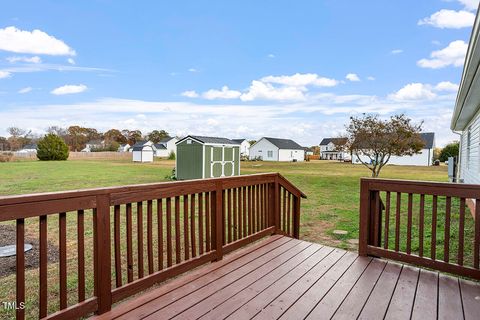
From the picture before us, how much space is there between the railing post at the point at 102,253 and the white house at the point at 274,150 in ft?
138

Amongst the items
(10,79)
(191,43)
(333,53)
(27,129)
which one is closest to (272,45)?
(333,53)

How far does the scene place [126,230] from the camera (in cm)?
225

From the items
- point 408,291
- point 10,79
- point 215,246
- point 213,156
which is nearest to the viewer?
point 408,291

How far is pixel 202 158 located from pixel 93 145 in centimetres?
4453

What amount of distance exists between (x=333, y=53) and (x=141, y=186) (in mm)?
13796

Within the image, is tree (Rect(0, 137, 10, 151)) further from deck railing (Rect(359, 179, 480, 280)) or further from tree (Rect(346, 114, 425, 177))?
deck railing (Rect(359, 179, 480, 280))

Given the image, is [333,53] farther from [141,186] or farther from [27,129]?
[27,129]

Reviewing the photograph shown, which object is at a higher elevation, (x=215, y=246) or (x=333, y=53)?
(x=333, y=53)

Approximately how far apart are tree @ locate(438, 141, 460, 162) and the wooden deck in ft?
106

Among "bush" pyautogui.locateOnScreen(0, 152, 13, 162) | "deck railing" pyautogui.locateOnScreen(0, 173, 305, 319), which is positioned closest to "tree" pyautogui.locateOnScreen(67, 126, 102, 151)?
"bush" pyautogui.locateOnScreen(0, 152, 13, 162)

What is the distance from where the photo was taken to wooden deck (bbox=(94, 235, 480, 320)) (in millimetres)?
2117

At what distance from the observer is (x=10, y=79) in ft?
72.7

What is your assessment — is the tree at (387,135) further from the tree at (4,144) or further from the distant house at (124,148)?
the distant house at (124,148)

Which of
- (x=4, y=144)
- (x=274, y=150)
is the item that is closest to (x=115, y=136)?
(x=4, y=144)
